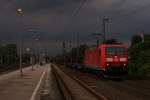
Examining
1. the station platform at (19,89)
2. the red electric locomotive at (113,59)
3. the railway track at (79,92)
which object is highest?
the red electric locomotive at (113,59)

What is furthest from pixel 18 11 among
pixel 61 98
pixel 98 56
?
pixel 61 98

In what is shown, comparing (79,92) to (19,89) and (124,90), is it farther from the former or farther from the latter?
(19,89)

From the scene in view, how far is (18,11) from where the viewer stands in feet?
158

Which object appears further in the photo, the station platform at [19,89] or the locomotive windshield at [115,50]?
the locomotive windshield at [115,50]

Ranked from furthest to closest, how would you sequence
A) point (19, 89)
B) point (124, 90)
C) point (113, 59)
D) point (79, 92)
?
point (113, 59) → point (19, 89) → point (79, 92) → point (124, 90)

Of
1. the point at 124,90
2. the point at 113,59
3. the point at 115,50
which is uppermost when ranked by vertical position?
the point at 115,50

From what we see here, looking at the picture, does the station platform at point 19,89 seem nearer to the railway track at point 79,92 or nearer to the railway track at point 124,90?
the railway track at point 79,92

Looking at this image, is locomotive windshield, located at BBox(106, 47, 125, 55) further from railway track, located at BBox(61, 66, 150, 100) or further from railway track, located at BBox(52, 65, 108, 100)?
railway track, located at BBox(61, 66, 150, 100)

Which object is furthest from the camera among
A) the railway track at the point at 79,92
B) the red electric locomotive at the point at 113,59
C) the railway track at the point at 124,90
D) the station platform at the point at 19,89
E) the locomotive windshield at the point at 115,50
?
the locomotive windshield at the point at 115,50

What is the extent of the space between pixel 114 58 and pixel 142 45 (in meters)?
Answer: 43.3

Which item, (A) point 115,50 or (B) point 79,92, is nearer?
(B) point 79,92

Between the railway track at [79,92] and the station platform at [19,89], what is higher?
the station platform at [19,89]

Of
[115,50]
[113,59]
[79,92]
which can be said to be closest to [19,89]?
[79,92]

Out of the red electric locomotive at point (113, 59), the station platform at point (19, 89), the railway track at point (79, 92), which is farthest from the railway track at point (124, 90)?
the station platform at point (19, 89)
